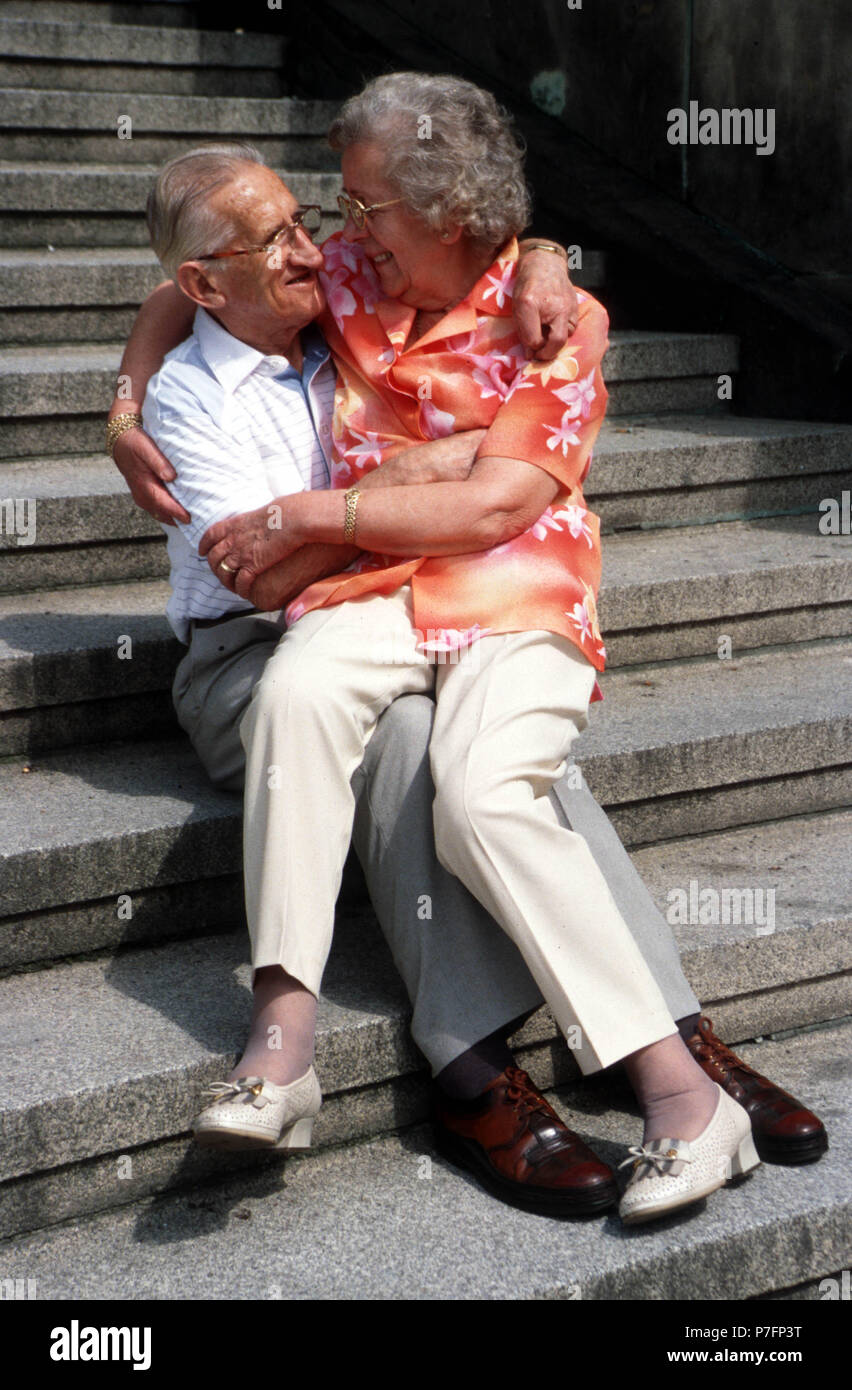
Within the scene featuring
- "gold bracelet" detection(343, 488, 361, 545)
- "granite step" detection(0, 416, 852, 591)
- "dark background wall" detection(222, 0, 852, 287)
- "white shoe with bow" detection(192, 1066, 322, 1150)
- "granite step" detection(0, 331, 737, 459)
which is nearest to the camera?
"white shoe with bow" detection(192, 1066, 322, 1150)

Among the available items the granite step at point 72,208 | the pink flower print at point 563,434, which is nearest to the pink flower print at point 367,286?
the pink flower print at point 563,434

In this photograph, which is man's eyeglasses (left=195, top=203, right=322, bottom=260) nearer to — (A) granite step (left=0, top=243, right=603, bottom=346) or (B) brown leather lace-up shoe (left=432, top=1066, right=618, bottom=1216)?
(B) brown leather lace-up shoe (left=432, top=1066, right=618, bottom=1216)

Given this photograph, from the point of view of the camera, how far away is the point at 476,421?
2.59m

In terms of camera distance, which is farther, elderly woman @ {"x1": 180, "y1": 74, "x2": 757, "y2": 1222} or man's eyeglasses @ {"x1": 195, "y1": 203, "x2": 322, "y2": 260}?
man's eyeglasses @ {"x1": 195, "y1": 203, "x2": 322, "y2": 260}

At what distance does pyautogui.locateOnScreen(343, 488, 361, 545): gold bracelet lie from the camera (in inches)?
95.8

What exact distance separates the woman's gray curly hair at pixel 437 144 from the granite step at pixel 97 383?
4.10 ft

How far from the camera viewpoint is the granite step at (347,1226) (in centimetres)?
205

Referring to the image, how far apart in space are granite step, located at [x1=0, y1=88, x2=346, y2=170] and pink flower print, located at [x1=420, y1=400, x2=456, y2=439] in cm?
259

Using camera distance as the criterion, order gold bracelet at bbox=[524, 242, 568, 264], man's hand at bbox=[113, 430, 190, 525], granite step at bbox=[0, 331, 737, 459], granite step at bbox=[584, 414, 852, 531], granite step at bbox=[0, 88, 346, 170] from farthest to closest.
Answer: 1. granite step at bbox=[0, 88, 346, 170]
2. granite step at bbox=[584, 414, 852, 531]
3. granite step at bbox=[0, 331, 737, 459]
4. gold bracelet at bbox=[524, 242, 568, 264]
5. man's hand at bbox=[113, 430, 190, 525]

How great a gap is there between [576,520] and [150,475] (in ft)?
2.41

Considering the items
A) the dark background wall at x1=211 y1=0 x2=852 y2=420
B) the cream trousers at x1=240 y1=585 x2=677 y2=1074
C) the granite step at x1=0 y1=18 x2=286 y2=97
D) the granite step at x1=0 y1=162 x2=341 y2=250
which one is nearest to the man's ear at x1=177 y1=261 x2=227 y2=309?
the cream trousers at x1=240 y1=585 x2=677 y2=1074

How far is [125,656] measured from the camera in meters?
2.90
